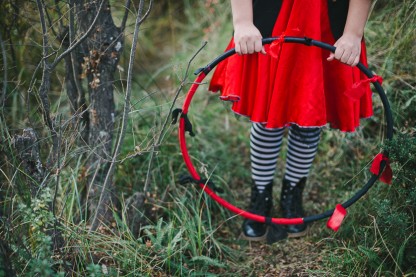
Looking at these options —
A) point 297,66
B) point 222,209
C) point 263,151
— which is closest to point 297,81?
point 297,66

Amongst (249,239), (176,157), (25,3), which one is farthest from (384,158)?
(25,3)

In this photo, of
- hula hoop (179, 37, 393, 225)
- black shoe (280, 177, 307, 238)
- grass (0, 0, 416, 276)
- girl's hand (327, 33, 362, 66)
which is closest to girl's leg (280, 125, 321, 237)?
black shoe (280, 177, 307, 238)

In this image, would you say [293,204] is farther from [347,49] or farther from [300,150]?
[347,49]

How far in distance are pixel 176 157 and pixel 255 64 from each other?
73 centimetres

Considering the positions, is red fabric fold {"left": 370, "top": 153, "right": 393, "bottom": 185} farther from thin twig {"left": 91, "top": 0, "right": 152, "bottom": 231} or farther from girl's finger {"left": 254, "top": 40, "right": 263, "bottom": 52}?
thin twig {"left": 91, "top": 0, "right": 152, "bottom": 231}

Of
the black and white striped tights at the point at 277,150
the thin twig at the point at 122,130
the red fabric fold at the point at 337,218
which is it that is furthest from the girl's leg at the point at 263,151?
the thin twig at the point at 122,130

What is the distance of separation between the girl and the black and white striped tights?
0.09 m

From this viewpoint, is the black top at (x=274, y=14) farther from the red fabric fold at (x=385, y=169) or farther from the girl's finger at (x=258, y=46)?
the red fabric fold at (x=385, y=169)

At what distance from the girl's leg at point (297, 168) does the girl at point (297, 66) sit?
0.42 feet

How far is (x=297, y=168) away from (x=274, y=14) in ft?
2.04

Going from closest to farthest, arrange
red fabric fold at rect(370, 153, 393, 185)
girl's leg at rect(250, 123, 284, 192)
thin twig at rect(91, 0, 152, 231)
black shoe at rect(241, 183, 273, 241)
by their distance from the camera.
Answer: thin twig at rect(91, 0, 152, 231)
red fabric fold at rect(370, 153, 393, 185)
girl's leg at rect(250, 123, 284, 192)
black shoe at rect(241, 183, 273, 241)

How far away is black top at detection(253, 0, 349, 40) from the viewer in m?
1.49

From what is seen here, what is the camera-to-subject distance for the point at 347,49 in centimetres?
142

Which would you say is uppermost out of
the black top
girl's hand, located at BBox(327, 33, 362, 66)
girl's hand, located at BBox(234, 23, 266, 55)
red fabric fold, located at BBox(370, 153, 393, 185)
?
the black top
